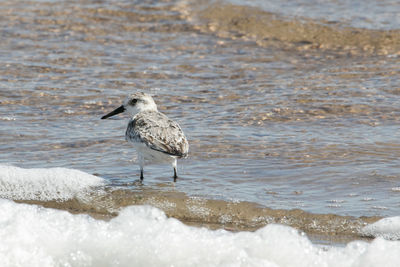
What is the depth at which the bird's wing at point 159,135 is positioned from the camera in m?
7.04

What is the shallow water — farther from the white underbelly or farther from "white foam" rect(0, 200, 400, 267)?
"white foam" rect(0, 200, 400, 267)

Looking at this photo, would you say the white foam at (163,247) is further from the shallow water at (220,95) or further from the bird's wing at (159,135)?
the bird's wing at (159,135)

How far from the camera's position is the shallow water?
22.8 ft

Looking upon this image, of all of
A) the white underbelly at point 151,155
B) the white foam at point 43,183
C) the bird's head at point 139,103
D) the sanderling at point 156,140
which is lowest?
the white foam at point 43,183

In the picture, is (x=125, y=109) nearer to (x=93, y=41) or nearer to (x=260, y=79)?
Answer: (x=260, y=79)

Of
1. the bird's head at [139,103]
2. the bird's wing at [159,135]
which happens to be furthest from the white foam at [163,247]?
the bird's head at [139,103]

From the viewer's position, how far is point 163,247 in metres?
4.79

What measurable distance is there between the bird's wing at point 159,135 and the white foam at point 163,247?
78.7 inches

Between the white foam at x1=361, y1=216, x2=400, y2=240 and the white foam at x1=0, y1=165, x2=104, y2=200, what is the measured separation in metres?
2.52

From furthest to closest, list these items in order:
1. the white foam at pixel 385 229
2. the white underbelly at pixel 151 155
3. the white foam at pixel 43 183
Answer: the white underbelly at pixel 151 155 → the white foam at pixel 43 183 → the white foam at pixel 385 229

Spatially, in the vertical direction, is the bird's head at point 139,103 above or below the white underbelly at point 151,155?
above

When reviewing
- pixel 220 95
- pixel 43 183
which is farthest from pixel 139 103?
pixel 220 95

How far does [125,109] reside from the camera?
8.35 metres

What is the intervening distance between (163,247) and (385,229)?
1.85 meters
